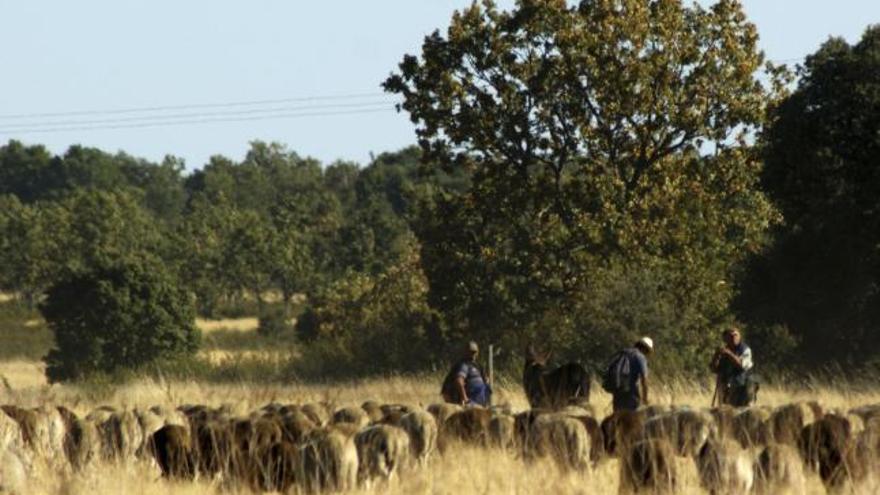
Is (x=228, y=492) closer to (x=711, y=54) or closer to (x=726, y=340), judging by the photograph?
(x=726, y=340)

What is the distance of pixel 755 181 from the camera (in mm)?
46156

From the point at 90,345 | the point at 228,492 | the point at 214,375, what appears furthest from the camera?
the point at 90,345

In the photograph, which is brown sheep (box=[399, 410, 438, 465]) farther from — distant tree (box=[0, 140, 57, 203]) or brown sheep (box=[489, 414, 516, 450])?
distant tree (box=[0, 140, 57, 203])

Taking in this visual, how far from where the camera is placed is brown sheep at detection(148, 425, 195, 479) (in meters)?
18.8

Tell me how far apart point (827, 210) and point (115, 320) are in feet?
119

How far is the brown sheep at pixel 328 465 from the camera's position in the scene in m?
17.2

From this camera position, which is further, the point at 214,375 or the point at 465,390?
the point at 214,375

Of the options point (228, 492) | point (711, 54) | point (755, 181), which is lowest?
point (228, 492)

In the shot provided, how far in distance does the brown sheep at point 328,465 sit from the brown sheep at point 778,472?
369 centimetres

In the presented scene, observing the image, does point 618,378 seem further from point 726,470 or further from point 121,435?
point 726,470

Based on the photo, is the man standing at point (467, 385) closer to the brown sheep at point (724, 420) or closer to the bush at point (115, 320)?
the brown sheep at point (724, 420)

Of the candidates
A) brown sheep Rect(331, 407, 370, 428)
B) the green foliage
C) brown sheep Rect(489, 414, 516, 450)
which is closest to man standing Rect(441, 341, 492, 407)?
brown sheep Rect(331, 407, 370, 428)

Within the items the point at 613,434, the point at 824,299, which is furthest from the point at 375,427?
the point at 824,299

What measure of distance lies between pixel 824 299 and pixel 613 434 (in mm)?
25929
